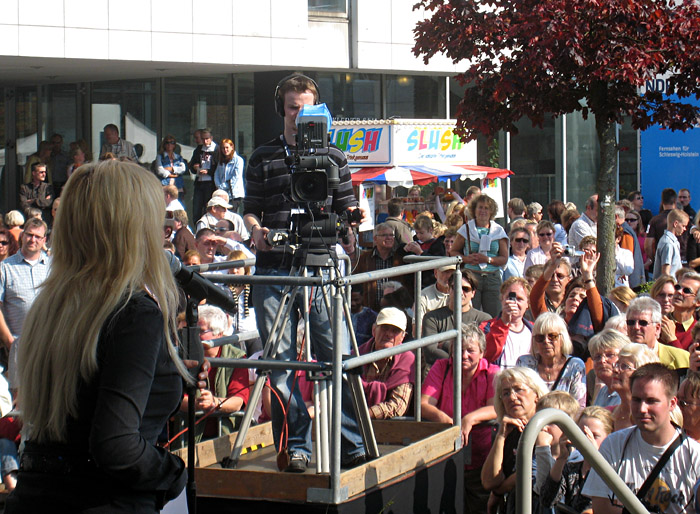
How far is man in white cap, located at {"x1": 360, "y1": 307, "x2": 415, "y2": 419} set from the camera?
22.4 feet

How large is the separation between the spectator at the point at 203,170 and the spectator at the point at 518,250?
24.9ft

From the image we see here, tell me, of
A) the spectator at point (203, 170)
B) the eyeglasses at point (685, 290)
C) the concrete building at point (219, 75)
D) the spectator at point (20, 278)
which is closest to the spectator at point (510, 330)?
the eyeglasses at point (685, 290)

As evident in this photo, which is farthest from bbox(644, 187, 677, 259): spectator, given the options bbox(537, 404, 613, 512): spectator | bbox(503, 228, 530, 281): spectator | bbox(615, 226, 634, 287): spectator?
bbox(537, 404, 613, 512): spectator

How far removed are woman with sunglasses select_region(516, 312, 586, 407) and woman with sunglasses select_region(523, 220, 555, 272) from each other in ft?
14.8

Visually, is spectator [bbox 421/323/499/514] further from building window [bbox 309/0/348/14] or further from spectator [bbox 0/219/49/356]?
building window [bbox 309/0/348/14]

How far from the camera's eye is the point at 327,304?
500cm

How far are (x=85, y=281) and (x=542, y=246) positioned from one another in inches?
382

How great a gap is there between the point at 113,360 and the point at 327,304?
8.09 feet

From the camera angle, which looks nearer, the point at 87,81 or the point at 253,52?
the point at 253,52

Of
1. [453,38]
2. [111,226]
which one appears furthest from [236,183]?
[111,226]

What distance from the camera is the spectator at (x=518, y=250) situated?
1124 cm

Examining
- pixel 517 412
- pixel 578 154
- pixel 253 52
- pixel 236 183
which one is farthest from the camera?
pixel 578 154

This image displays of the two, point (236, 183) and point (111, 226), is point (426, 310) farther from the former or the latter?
point (236, 183)

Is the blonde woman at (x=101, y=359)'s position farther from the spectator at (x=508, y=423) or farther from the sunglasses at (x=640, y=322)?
the sunglasses at (x=640, y=322)
